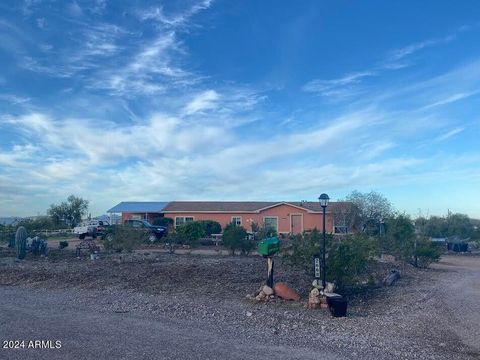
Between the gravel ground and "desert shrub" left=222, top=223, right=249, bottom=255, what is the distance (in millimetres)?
7326

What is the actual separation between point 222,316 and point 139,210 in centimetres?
4558

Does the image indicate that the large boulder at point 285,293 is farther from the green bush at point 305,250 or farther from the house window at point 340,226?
the house window at point 340,226

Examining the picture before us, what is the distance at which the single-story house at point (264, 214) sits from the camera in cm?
5000

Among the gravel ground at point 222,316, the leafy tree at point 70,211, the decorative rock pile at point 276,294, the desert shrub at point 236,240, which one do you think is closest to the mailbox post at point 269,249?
the decorative rock pile at point 276,294

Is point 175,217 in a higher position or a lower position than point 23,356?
higher

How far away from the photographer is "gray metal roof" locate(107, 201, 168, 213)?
5456 centimetres

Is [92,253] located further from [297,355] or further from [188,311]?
[297,355]

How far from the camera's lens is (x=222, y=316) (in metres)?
10.6

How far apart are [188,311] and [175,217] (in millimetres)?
42557

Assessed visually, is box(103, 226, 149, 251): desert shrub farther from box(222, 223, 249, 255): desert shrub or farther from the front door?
the front door

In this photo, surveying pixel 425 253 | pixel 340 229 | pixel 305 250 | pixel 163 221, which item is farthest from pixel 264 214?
pixel 305 250

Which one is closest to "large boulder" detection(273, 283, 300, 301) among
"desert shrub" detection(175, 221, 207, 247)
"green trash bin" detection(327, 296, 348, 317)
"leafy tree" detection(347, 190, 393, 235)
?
"green trash bin" detection(327, 296, 348, 317)

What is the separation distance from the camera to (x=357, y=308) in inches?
472

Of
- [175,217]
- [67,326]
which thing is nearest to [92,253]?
[67,326]
